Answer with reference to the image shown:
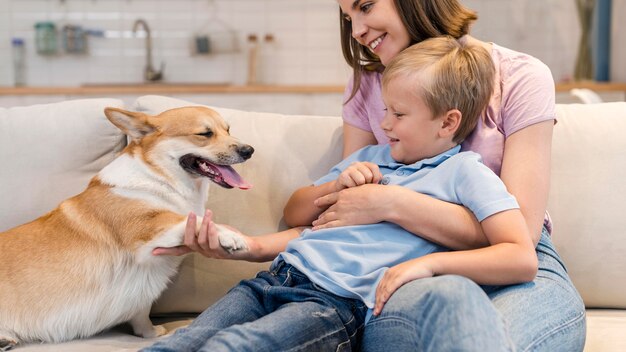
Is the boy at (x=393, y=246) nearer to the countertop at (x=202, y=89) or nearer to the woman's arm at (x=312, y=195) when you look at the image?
the woman's arm at (x=312, y=195)

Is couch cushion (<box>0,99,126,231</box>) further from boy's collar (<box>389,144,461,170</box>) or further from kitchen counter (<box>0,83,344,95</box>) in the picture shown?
kitchen counter (<box>0,83,344,95</box>)

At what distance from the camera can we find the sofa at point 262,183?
180 cm

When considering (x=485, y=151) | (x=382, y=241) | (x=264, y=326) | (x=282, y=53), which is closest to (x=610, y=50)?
(x=282, y=53)

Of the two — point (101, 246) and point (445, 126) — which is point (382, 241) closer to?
point (445, 126)

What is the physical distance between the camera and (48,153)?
6.00 feet

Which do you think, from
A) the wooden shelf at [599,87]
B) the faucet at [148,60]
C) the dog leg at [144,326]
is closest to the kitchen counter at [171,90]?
the faucet at [148,60]

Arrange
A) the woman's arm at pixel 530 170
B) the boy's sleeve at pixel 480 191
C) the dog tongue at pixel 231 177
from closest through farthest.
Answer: the boy's sleeve at pixel 480 191, the woman's arm at pixel 530 170, the dog tongue at pixel 231 177

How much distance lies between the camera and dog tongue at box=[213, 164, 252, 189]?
165 cm

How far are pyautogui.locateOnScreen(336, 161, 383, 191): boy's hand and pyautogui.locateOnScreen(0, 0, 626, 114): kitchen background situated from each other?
10.7 feet

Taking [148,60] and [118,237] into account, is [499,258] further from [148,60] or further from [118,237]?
[148,60]

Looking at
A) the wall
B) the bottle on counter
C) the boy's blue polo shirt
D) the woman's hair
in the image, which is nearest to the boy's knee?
the boy's blue polo shirt

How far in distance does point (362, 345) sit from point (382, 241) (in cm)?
21

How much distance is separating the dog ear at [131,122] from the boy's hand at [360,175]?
0.53 meters

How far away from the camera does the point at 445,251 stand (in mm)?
1392
